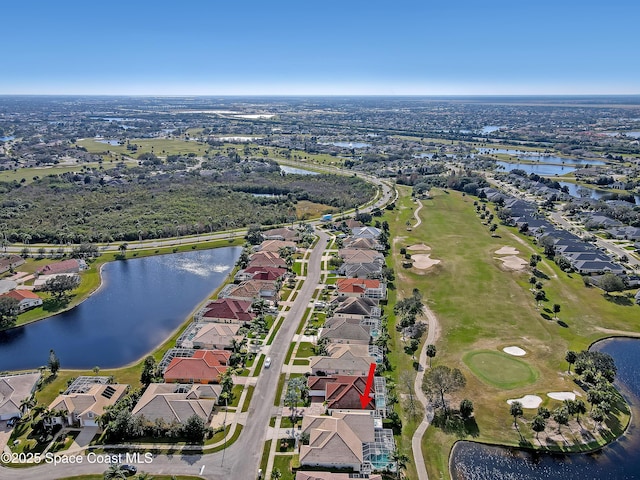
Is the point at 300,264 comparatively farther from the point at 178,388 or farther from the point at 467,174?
the point at 467,174

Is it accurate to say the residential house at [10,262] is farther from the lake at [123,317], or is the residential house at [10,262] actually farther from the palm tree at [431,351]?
the palm tree at [431,351]

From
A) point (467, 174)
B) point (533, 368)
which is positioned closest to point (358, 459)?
point (533, 368)

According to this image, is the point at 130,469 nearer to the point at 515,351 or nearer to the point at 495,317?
the point at 515,351

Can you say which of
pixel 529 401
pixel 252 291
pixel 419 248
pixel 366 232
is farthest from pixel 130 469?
pixel 419 248

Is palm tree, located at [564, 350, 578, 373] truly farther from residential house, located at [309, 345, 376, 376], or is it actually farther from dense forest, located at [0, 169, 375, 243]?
dense forest, located at [0, 169, 375, 243]

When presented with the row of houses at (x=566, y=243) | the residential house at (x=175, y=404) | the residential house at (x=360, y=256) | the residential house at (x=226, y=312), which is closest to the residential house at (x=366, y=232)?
the residential house at (x=360, y=256)

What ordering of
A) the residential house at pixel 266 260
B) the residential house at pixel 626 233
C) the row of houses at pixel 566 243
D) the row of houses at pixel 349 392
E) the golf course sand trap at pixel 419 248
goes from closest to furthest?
the row of houses at pixel 349 392
the residential house at pixel 266 260
the row of houses at pixel 566 243
the golf course sand trap at pixel 419 248
the residential house at pixel 626 233
